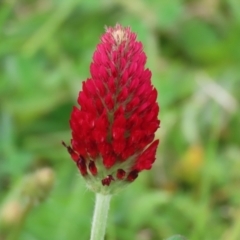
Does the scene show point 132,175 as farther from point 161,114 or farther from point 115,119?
point 161,114

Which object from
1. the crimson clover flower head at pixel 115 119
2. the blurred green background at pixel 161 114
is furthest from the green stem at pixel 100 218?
the blurred green background at pixel 161 114

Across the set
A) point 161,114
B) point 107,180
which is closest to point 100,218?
point 107,180

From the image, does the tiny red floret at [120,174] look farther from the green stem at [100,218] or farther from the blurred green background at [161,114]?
the blurred green background at [161,114]

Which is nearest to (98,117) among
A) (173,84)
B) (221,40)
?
(173,84)

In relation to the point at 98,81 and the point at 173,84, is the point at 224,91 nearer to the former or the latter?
the point at 173,84

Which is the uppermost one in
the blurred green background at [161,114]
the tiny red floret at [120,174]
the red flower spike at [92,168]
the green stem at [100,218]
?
the blurred green background at [161,114]

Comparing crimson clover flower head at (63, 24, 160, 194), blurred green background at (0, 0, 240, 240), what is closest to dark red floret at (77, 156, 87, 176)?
crimson clover flower head at (63, 24, 160, 194)
